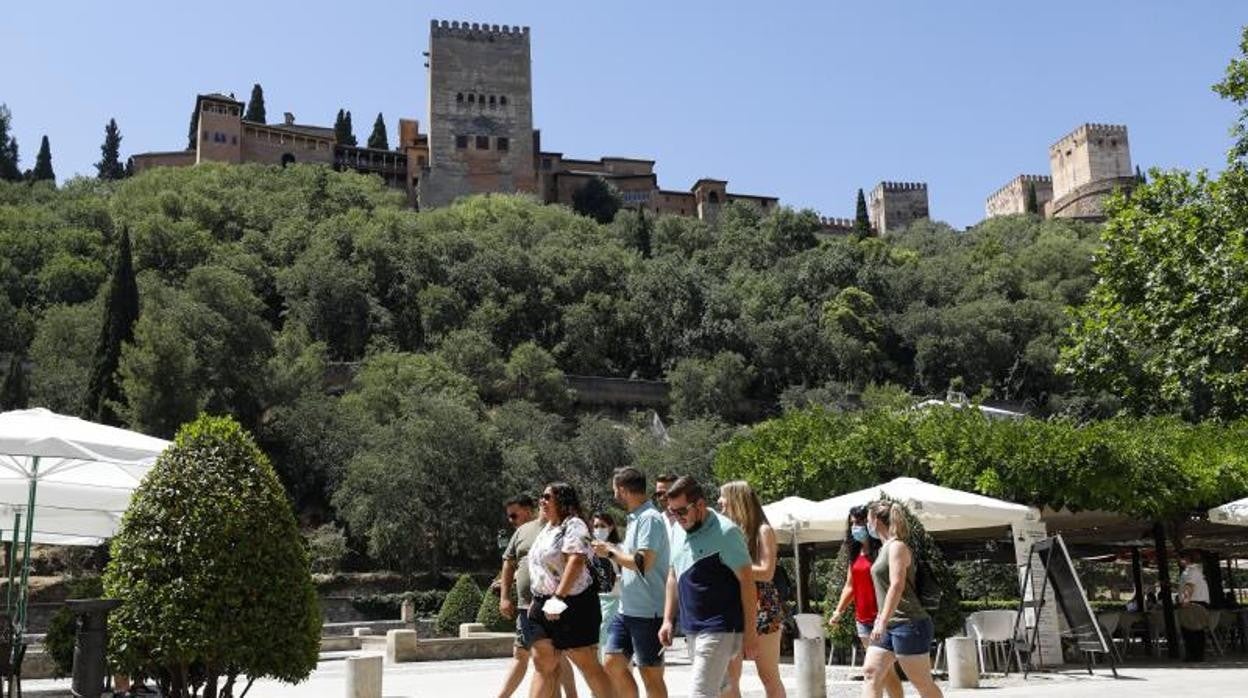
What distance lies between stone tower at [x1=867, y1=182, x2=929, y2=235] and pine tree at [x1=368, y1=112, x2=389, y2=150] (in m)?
48.7

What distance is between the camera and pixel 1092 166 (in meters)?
108

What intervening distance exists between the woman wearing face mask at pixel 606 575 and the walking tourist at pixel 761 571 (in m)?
0.79

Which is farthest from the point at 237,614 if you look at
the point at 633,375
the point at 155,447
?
the point at 633,375

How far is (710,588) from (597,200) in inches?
3400

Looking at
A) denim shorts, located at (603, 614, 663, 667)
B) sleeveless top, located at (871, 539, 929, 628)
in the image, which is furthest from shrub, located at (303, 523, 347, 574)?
sleeveless top, located at (871, 539, 929, 628)

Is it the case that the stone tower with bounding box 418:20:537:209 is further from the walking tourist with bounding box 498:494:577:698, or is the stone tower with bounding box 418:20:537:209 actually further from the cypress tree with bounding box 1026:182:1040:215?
the walking tourist with bounding box 498:494:577:698

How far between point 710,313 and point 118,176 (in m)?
53.1

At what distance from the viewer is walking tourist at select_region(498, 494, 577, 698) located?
22.4ft

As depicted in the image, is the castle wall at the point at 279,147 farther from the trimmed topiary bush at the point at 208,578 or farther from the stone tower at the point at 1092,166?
the trimmed topiary bush at the point at 208,578

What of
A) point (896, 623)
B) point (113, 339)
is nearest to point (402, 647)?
point (896, 623)

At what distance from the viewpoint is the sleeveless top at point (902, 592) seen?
6.40m

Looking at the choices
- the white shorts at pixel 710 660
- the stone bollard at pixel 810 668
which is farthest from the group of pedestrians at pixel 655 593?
the stone bollard at pixel 810 668

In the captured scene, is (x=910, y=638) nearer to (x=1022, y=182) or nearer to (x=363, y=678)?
(x=363, y=678)

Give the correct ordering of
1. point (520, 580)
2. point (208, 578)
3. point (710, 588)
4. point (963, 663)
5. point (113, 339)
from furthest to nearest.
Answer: point (113, 339) → point (963, 663) → point (520, 580) → point (208, 578) → point (710, 588)
